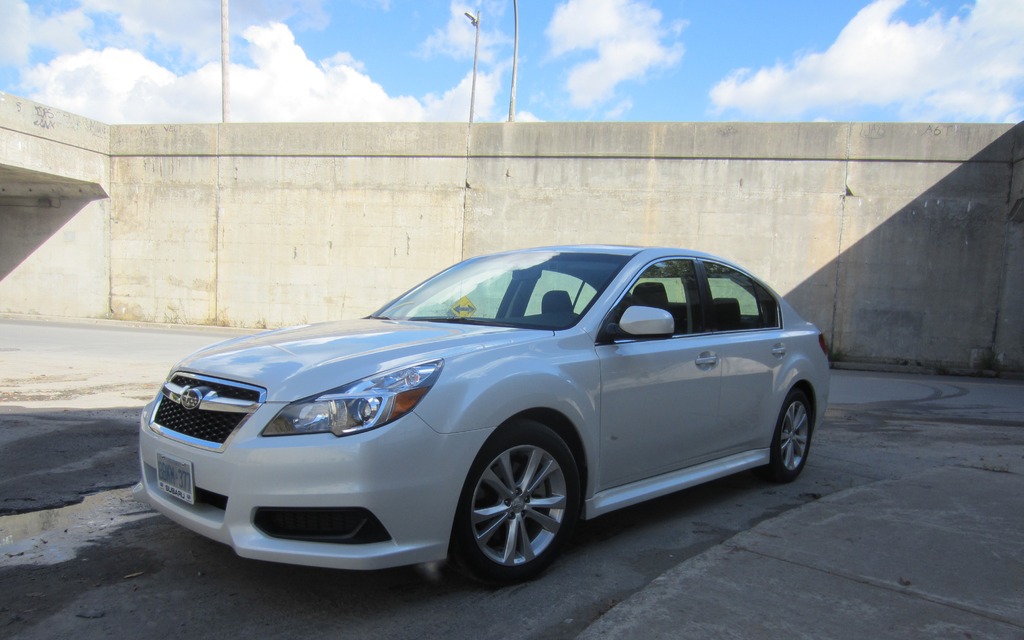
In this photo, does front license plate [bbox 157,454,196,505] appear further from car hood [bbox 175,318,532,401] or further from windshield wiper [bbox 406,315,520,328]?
windshield wiper [bbox 406,315,520,328]

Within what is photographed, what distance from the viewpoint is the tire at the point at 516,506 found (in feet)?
9.93

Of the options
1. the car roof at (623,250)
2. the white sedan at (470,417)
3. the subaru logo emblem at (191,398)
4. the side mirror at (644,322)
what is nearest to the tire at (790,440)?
the white sedan at (470,417)

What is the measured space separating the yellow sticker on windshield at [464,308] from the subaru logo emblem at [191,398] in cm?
152

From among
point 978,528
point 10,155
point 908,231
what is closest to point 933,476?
point 978,528

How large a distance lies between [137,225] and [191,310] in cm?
304

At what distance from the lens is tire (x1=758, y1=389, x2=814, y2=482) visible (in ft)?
16.8

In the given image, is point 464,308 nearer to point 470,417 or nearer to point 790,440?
point 470,417

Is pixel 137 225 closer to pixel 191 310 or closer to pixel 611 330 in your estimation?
pixel 191 310

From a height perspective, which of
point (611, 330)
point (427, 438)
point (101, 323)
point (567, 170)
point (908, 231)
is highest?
point (567, 170)

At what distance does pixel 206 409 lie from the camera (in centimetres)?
306

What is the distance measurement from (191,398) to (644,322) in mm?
2160

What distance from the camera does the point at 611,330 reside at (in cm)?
373

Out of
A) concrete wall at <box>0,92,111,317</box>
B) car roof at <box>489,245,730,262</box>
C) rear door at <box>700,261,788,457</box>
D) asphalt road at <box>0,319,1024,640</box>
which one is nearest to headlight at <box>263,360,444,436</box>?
asphalt road at <box>0,319,1024,640</box>

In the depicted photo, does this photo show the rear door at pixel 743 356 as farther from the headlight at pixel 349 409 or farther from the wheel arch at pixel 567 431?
the headlight at pixel 349 409
